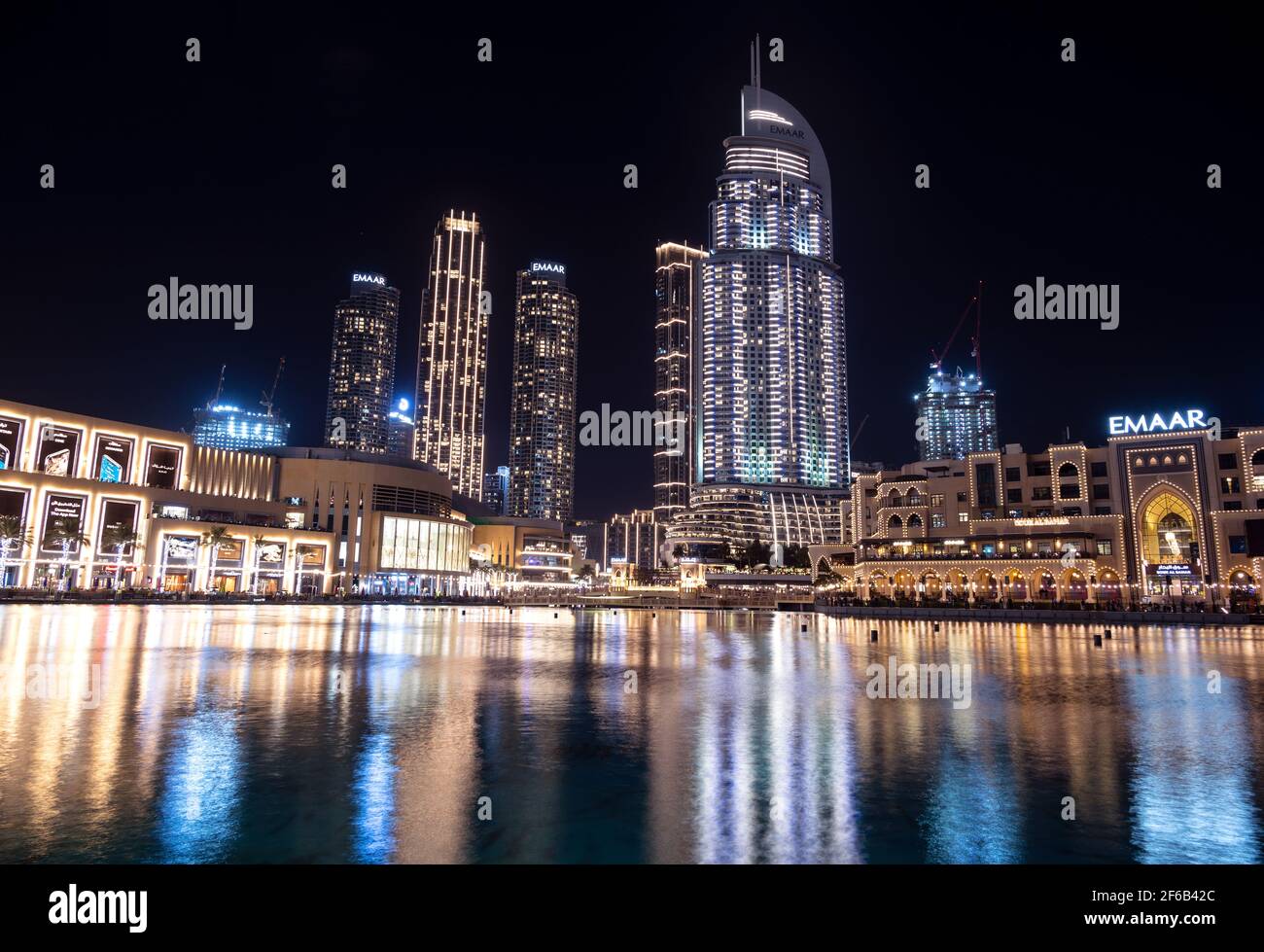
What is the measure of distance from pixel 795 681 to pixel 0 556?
119 metres

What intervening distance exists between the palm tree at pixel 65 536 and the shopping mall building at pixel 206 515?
237 millimetres

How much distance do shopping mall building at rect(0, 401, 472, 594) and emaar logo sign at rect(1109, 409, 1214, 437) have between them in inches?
5147

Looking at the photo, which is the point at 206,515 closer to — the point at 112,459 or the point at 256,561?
the point at 256,561

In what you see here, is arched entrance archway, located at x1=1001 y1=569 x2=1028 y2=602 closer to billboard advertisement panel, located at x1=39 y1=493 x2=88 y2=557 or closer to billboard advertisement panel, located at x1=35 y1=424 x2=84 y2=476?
billboard advertisement panel, located at x1=39 y1=493 x2=88 y2=557

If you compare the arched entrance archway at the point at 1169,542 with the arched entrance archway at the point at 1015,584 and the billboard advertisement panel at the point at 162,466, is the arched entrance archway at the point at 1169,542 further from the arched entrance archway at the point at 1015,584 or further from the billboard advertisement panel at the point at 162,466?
the billboard advertisement panel at the point at 162,466

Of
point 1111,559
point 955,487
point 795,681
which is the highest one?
point 955,487

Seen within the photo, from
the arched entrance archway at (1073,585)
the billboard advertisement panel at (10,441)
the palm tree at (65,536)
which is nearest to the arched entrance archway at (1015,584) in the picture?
the arched entrance archway at (1073,585)

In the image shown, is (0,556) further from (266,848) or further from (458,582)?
(266,848)

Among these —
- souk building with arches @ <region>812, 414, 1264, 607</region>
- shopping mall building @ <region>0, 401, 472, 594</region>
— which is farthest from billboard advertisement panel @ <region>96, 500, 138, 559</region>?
souk building with arches @ <region>812, 414, 1264, 607</region>

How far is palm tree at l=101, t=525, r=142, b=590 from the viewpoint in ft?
378
